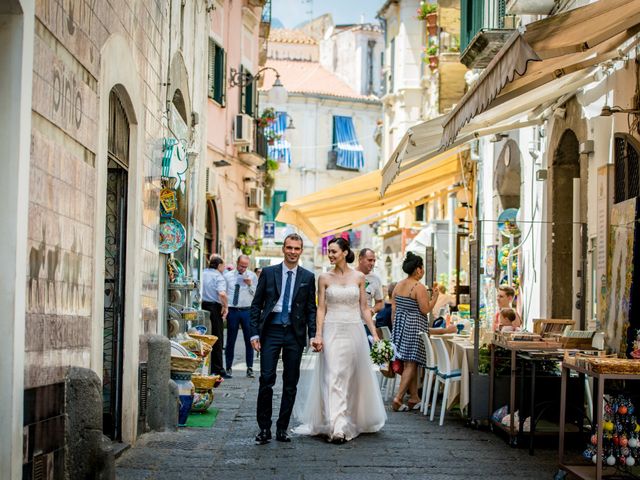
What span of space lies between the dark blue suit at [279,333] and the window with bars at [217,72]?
14702 mm

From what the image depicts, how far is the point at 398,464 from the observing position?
9141 mm

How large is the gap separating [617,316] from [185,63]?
279 inches

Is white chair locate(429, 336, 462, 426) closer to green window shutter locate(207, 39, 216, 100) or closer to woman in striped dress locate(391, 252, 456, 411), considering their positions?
woman in striped dress locate(391, 252, 456, 411)

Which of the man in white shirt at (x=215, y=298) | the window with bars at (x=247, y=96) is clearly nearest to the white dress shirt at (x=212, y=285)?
the man in white shirt at (x=215, y=298)

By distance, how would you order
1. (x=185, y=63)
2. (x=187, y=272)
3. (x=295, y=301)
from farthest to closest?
(x=187, y=272), (x=185, y=63), (x=295, y=301)

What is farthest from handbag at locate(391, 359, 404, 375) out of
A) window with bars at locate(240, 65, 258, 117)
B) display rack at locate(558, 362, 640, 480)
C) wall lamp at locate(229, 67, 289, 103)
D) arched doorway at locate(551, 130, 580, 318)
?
window with bars at locate(240, 65, 258, 117)

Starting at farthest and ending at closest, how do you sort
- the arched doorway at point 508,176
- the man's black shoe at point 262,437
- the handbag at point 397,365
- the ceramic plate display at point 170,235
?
the arched doorway at point 508,176 → the handbag at point 397,365 → the ceramic plate display at point 170,235 → the man's black shoe at point 262,437

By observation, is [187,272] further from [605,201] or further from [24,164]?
[24,164]

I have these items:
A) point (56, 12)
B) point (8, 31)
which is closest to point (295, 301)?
point (56, 12)

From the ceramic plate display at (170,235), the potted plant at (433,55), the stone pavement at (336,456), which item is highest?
the potted plant at (433,55)

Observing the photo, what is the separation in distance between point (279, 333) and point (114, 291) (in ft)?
5.61

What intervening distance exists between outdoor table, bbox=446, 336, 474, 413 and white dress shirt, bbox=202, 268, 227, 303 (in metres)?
5.11

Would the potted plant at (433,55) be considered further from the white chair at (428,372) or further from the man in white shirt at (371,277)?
the white chair at (428,372)

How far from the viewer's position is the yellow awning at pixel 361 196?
19.3 meters
